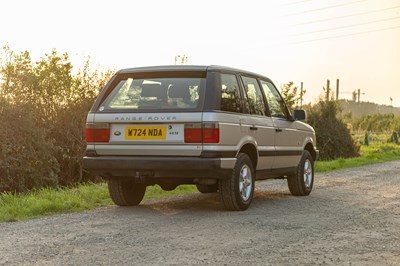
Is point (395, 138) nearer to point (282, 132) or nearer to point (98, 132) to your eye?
point (282, 132)

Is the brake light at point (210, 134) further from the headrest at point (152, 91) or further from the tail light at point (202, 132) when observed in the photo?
the headrest at point (152, 91)

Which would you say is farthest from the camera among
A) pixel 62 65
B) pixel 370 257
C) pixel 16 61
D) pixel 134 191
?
pixel 62 65

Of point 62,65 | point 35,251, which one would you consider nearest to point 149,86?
point 35,251

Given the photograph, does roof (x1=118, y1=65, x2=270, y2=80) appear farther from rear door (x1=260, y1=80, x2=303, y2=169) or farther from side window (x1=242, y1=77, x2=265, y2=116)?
rear door (x1=260, y1=80, x2=303, y2=169)

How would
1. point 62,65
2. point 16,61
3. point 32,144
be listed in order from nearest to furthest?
1. point 32,144
2. point 16,61
3. point 62,65

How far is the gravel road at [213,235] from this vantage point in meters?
5.35

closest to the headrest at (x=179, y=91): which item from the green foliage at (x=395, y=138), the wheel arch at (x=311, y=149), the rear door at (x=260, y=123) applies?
the rear door at (x=260, y=123)

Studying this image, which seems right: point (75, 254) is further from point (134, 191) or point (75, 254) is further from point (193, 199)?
point (193, 199)

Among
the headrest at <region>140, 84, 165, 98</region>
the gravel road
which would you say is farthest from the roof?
the gravel road

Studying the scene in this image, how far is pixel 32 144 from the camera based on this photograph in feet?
40.7

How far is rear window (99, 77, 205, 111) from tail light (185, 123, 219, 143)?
29 cm

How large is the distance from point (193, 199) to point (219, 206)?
1073mm

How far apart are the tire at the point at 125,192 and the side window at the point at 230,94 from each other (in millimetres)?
1878

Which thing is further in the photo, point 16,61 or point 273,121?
point 16,61
